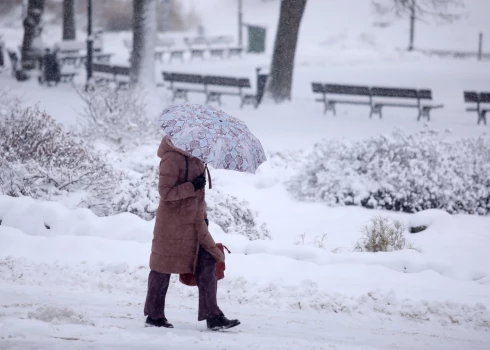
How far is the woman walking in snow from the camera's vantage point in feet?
15.5

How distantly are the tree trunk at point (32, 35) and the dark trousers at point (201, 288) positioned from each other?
65.4ft

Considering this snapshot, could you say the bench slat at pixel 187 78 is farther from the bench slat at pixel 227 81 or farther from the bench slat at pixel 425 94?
the bench slat at pixel 425 94

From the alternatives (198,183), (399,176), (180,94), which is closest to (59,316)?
(198,183)

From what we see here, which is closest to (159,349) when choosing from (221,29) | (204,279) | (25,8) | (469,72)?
(204,279)

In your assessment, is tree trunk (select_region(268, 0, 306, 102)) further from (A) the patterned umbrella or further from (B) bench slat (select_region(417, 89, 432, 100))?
(A) the patterned umbrella

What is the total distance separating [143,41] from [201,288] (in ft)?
52.7

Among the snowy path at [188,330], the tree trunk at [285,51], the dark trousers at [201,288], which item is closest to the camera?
the snowy path at [188,330]

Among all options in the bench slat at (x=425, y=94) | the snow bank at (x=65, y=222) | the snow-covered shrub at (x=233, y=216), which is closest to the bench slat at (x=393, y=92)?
the bench slat at (x=425, y=94)

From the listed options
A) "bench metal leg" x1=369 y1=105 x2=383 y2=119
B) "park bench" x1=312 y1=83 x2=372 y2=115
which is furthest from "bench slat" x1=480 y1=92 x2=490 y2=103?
"park bench" x1=312 y1=83 x2=372 y2=115

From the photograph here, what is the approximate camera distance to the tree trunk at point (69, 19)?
98.6ft

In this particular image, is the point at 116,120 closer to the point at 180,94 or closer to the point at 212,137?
the point at 212,137

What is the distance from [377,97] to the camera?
1811 centimetres

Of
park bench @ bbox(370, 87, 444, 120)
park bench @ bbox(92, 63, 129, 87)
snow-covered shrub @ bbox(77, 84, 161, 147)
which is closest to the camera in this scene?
snow-covered shrub @ bbox(77, 84, 161, 147)

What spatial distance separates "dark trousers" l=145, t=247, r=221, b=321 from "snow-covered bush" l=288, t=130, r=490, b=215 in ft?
15.8
